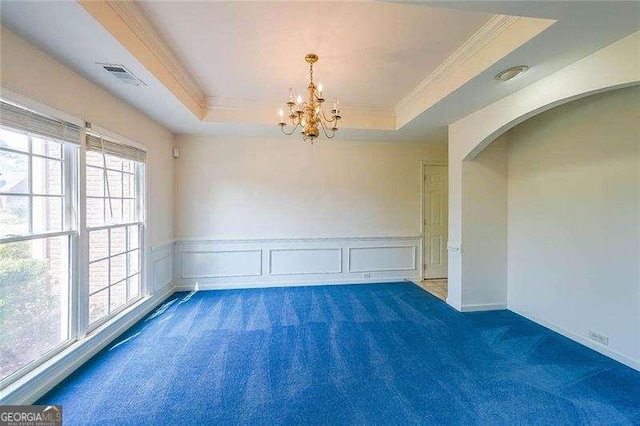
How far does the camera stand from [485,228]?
12.0ft

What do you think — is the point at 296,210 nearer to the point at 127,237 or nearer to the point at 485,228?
the point at 127,237

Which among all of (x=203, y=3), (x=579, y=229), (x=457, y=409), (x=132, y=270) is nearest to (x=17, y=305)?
(x=132, y=270)

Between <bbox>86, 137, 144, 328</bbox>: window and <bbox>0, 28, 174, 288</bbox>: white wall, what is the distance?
204 millimetres

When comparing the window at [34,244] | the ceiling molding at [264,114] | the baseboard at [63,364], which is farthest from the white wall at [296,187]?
the window at [34,244]

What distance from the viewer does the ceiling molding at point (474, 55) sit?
1.91m

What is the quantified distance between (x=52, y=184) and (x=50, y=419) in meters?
1.74

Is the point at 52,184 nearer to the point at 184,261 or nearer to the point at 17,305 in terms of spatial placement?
the point at 17,305

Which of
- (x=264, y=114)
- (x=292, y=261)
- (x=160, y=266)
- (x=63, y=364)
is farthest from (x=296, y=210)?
(x=63, y=364)

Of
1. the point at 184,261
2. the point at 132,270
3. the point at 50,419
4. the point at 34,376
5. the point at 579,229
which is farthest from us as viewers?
the point at 184,261

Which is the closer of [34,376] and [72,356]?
[34,376]

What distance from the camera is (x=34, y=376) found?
6.37ft

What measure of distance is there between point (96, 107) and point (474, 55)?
139 inches

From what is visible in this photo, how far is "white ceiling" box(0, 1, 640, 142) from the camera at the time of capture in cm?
164

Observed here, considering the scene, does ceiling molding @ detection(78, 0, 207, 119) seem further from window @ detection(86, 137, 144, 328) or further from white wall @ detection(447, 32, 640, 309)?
white wall @ detection(447, 32, 640, 309)
